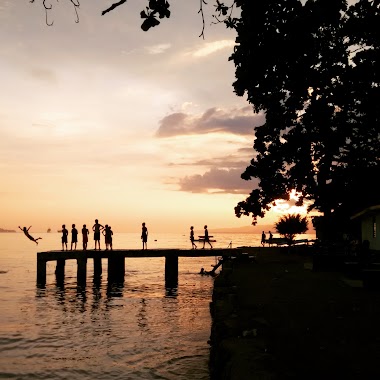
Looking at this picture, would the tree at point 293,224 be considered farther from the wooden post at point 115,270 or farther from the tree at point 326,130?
the wooden post at point 115,270

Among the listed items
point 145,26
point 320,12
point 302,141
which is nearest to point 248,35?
point 320,12

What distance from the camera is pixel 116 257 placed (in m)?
41.0

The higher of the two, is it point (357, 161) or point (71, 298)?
point (357, 161)

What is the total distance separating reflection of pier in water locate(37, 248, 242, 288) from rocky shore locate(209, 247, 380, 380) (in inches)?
847

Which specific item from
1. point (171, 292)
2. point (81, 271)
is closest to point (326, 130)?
point (171, 292)

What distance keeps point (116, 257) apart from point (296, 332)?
32.2m

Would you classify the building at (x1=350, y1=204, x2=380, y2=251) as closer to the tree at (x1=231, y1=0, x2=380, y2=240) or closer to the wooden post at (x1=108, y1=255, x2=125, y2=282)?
the tree at (x1=231, y1=0, x2=380, y2=240)

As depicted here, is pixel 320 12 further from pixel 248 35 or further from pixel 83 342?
pixel 83 342

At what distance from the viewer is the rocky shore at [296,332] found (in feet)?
24.6

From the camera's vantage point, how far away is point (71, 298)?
32.5 m

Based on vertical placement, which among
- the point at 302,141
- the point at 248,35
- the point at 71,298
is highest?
the point at 302,141

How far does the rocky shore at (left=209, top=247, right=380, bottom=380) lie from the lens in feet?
24.6

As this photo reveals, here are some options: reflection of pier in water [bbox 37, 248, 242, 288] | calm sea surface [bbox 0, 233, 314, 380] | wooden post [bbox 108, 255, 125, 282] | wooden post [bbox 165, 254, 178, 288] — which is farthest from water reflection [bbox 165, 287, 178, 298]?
wooden post [bbox 108, 255, 125, 282]

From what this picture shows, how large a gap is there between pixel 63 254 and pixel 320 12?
34.1 meters
